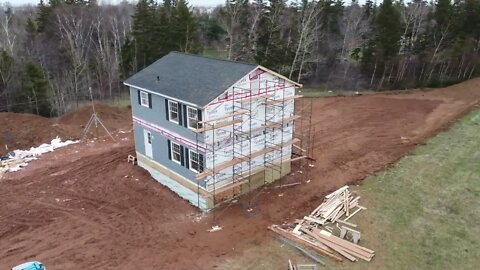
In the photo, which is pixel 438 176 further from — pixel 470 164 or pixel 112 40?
pixel 112 40

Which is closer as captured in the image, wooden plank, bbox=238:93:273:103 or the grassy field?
the grassy field

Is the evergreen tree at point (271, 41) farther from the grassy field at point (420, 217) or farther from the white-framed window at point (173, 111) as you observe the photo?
the white-framed window at point (173, 111)

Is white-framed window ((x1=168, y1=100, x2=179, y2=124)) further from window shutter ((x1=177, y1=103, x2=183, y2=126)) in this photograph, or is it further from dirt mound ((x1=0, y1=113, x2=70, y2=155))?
dirt mound ((x1=0, y1=113, x2=70, y2=155))

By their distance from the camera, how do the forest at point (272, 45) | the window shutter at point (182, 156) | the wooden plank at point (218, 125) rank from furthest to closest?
the forest at point (272, 45)
the window shutter at point (182, 156)
the wooden plank at point (218, 125)

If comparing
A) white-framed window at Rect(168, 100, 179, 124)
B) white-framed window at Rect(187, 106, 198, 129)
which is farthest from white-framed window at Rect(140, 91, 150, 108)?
white-framed window at Rect(187, 106, 198, 129)

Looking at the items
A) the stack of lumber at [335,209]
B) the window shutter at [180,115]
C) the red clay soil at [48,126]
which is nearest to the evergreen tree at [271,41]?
the red clay soil at [48,126]

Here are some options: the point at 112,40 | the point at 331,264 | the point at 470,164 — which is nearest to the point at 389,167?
the point at 470,164

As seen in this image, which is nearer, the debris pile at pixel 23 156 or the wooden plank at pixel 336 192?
the wooden plank at pixel 336 192
